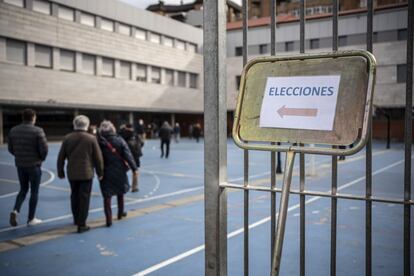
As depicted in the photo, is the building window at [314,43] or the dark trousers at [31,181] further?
the building window at [314,43]

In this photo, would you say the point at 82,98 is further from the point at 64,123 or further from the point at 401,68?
the point at 401,68

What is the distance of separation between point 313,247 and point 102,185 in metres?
3.48

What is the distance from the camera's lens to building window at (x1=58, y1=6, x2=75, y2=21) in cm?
2920

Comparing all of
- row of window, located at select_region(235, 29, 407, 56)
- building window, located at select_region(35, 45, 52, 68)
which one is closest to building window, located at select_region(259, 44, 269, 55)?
row of window, located at select_region(235, 29, 407, 56)

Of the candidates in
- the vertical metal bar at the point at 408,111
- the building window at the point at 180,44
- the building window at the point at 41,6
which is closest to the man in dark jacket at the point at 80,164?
the vertical metal bar at the point at 408,111

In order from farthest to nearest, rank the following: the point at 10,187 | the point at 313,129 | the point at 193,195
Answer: the point at 10,187 → the point at 193,195 → the point at 313,129

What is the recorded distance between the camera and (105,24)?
107ft

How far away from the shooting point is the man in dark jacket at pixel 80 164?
236 inches

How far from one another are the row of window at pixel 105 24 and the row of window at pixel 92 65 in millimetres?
2518

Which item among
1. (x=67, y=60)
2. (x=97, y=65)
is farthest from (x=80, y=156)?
(x=97, y=65)

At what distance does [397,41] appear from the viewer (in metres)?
34.1

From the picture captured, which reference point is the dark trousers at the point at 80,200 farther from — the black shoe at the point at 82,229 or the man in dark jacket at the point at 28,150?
the man in dark jacket at the point at 28,150

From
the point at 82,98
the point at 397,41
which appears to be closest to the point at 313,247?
the point at 82,98

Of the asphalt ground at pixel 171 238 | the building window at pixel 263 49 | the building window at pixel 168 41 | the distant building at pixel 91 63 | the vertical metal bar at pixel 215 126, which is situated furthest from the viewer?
the building window at pixel 168 41
